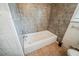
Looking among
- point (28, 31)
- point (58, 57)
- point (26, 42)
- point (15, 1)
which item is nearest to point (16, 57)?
point (26, 42)

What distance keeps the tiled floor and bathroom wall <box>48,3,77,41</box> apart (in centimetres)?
12

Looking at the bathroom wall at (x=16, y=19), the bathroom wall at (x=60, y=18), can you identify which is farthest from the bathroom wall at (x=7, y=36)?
the bathroom wall at (x=60, y=18)

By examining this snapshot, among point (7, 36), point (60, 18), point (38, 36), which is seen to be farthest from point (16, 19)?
point (60, 18)

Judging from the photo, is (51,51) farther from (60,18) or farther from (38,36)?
(60,18)

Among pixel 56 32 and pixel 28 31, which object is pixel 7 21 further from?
pixel 56 32

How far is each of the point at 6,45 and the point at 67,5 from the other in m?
0.83

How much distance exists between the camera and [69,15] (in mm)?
1035

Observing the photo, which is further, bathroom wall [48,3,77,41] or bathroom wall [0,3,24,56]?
bathroom wall [48,3,77,41]

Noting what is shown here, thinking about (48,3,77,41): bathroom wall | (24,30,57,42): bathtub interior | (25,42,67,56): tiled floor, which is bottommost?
(25,42,67,56): tiled floor

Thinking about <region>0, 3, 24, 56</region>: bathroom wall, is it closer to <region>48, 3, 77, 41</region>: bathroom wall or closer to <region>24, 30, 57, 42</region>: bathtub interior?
<region>24, 30, 57, 42</region>: bathtub interior

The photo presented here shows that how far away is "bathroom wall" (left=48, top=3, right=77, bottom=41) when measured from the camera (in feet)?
3.30

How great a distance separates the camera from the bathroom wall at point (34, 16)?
100cm

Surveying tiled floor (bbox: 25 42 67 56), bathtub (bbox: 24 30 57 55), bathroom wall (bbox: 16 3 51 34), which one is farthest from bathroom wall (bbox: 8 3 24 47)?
tiled floor (bbox: 25 42 67 56)

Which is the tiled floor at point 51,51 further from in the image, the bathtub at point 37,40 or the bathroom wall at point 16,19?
the bathroom wall at point 16,19
